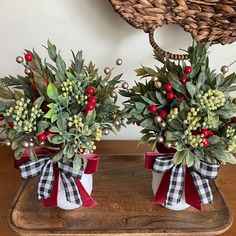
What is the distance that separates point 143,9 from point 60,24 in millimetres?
223

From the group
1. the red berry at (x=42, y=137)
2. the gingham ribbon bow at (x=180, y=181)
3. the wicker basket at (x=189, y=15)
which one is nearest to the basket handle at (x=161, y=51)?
the wicker basket at (x=189, y=15)

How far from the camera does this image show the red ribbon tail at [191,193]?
27.7 inches

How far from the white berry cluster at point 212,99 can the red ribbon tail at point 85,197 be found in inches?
11.6

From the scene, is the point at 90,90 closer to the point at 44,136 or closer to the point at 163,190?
the point at 44,136

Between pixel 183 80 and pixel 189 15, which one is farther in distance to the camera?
pixel 189 15

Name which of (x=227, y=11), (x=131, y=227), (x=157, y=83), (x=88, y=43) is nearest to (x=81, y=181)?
(x=131, y=227)

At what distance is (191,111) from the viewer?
1.97 feet

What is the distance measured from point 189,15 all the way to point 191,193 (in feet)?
1.27

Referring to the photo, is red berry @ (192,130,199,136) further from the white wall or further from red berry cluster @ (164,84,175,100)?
the white wall

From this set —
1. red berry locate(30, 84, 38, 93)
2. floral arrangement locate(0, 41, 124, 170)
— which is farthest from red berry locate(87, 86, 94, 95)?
red berry locate(30, 84, 38, 93)

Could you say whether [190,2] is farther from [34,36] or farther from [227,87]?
[34,36]

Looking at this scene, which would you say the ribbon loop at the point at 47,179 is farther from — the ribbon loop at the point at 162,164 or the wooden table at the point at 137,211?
the ribbon loop at the point at 162,164

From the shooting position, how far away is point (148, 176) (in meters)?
0.84

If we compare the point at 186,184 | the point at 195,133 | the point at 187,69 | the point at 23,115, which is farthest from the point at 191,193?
the point at 23,115
